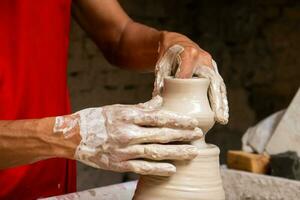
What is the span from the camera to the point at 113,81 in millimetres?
4137

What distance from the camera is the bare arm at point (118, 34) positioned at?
7.03ft

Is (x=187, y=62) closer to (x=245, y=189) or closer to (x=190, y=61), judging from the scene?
(x=190, y=61)

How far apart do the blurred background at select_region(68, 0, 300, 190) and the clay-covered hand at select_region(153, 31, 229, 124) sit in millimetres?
2085

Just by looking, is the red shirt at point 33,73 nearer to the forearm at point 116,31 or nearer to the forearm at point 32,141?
the forearm at point 116,31

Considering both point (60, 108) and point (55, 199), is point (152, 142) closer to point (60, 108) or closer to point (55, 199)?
point (55, 199)

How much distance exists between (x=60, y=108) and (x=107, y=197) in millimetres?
341

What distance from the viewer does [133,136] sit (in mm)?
1425

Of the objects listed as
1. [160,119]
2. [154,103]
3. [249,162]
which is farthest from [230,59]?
[160,119]

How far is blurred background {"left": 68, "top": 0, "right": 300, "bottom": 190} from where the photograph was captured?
13.1 feet

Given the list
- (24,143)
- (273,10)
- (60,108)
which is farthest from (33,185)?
(273,10)

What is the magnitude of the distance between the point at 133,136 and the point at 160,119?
74mm

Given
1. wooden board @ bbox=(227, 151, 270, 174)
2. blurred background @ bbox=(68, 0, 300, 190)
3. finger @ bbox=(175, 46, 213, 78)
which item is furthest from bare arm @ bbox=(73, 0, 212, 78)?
blurred background @ bbox=(68, 0, 300, 190)

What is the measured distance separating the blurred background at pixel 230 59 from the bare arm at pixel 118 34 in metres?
1.53

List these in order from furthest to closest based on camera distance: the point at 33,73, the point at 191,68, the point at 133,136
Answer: the point at 33,73, the point at 191,68, the point at 133,136
